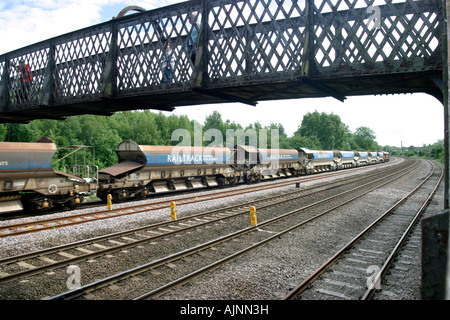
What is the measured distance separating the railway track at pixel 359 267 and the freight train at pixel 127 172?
42.1ft

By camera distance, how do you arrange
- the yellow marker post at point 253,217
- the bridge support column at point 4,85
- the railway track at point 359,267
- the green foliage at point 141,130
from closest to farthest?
the railway track at point 359,267 → the yellow marker post at point 253,217 → the bridge support column at point 4,85 → the green foliage at point 141,130

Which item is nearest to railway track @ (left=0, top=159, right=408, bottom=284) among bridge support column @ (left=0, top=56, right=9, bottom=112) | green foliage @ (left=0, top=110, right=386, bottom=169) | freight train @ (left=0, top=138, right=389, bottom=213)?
freight train @ (left=0, top=138, right=389, bottom=213)

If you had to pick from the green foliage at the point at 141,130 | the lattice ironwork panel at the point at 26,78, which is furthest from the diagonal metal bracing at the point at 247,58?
the green foliage at the point at 141,130

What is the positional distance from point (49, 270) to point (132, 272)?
2.13 m

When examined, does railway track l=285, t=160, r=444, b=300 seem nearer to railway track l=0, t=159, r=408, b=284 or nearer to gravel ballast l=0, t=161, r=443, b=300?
gravel ballast l=0, t=161, r=443, b=300

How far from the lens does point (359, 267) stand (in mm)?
7805

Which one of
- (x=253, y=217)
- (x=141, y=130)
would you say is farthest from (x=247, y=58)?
(x=141, y=130)

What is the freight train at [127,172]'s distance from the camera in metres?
13.6

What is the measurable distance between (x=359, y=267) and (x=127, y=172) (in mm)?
14193

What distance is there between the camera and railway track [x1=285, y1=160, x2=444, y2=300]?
20.8ft

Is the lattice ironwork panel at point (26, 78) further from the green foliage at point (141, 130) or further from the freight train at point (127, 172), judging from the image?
the green foliage at point (141, 130)

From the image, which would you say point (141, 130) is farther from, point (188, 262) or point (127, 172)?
point (188, 262)
